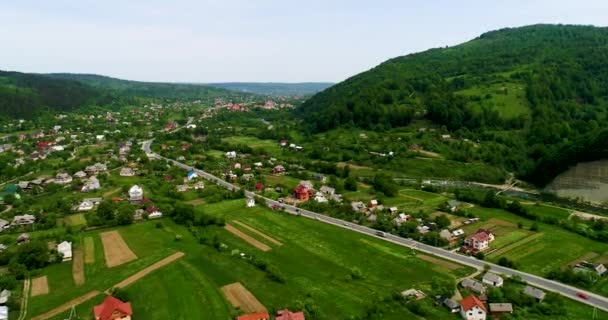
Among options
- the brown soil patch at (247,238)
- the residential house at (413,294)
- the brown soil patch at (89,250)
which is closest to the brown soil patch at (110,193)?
the brown soil patch at (89,250)

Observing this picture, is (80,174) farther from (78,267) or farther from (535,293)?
(535,293)

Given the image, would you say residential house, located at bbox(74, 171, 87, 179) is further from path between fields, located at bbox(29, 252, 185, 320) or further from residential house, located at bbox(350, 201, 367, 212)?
residential house, located at bbox(350, 201, 367, 212)

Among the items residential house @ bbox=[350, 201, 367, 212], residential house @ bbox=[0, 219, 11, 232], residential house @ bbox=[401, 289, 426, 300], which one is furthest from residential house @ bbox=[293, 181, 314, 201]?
residential house @ bbox=[0, 219, 11, 232]

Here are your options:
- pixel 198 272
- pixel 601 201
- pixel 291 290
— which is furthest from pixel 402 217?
pixel 601 201

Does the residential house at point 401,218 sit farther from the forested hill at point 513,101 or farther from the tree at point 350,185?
the forested hill at point 513,101

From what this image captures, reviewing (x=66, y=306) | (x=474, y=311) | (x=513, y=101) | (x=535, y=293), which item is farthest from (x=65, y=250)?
(x=513, y=101)
